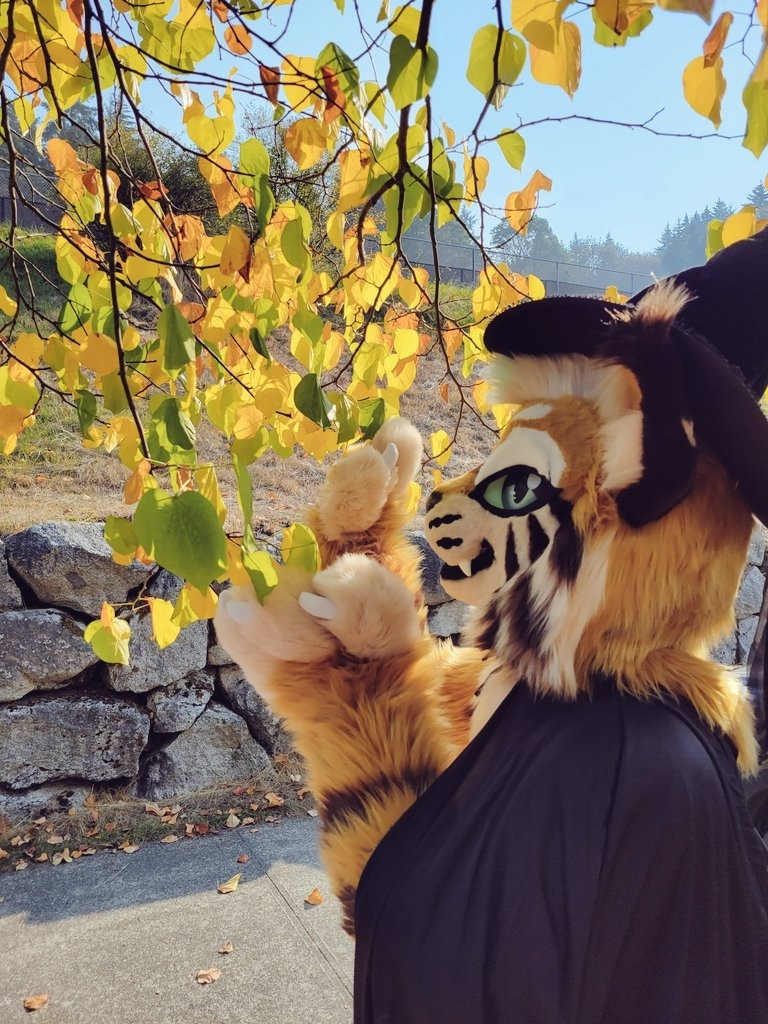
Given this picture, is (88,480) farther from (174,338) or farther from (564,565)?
(564,565)

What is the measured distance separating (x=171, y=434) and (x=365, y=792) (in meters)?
0.55

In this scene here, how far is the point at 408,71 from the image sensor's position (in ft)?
3.29

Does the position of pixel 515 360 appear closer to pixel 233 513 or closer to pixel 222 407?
pixel 222 407

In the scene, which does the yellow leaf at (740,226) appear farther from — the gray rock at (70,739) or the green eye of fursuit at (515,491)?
the gray rock at (70,739)

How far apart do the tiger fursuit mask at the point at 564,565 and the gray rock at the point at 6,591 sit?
2.63m

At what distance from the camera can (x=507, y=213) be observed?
171 cm

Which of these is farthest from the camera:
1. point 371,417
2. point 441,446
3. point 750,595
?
point 750,595

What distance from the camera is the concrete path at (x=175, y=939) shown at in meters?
2.38

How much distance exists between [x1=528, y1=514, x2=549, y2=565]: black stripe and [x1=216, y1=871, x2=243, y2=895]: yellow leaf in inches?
99.9

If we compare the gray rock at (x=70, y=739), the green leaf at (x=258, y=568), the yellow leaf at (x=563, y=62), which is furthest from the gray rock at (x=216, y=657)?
the yellow leaf at (x=563, y=62)

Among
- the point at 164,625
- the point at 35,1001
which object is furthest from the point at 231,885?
the point at 164,625

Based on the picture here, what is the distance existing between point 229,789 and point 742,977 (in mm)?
3170

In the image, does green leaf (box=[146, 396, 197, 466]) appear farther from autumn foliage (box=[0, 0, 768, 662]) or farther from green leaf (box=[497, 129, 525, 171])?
green leaf (box=[497, 129, 525, 171])

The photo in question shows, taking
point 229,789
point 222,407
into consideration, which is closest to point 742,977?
point 222,407
